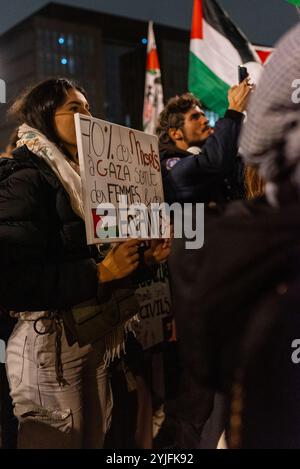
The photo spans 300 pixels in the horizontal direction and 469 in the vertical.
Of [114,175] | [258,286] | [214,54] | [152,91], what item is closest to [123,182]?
[114,175]

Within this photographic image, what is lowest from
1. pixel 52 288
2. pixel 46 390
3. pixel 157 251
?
pixel 46 390

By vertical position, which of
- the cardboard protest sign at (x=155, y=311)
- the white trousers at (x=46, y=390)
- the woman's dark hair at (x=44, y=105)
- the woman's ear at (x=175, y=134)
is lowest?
the white trousers at (x=46, y=390)

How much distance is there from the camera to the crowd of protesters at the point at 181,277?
1.13 meters

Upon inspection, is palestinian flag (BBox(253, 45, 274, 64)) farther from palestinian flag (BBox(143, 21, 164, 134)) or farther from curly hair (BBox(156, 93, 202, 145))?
palestinian flag (BBox(143, 21, 164, 134))

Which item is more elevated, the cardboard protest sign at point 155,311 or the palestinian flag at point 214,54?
the palestinian flag at point 214,54

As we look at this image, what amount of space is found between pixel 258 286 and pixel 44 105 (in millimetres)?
1520

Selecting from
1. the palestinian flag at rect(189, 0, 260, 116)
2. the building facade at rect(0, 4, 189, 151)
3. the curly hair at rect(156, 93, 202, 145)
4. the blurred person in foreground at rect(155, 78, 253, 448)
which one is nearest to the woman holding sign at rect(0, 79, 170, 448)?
the blurred person in foreground at rect(155, 78, 253, 448)

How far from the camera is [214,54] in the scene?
15.0 ft

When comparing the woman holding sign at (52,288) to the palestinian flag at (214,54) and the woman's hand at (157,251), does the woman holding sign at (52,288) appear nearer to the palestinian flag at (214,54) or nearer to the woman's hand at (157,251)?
the woman's hand at (157,251)

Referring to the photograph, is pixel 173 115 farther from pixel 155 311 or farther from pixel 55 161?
pixel 55 161

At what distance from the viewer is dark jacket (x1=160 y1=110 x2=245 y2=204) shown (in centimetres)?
303

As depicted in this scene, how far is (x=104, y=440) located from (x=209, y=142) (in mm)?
1463

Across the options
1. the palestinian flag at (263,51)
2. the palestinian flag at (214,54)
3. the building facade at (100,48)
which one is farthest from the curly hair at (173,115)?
the building facade at (100,48)

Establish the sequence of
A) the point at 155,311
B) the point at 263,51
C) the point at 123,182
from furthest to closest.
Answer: the point at 263,51 → the point at 155,311 → the point at 123,182
